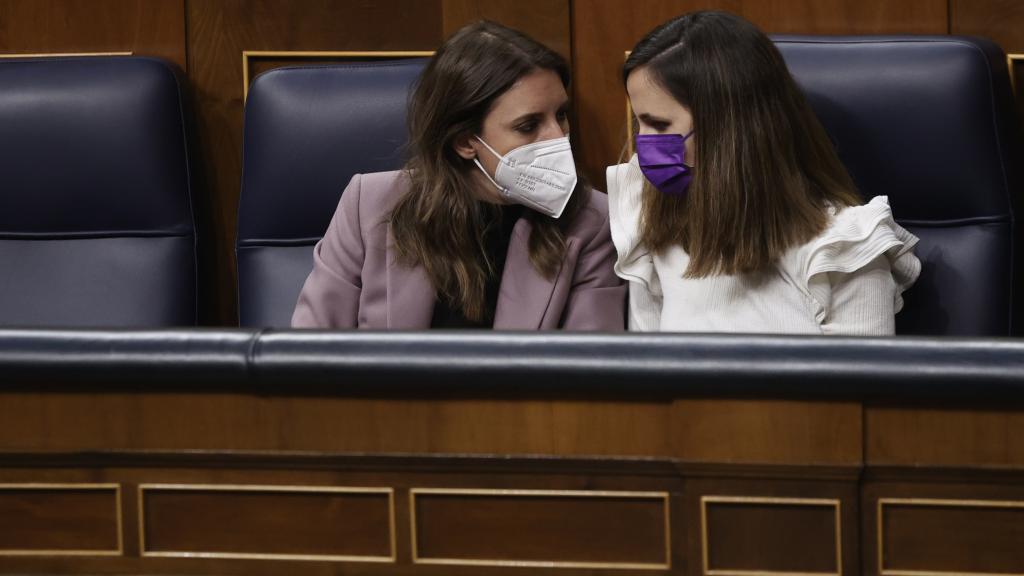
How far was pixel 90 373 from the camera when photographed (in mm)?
1143

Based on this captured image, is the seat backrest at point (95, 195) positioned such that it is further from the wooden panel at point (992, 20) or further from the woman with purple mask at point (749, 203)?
the wooden panel at point (992, 20)

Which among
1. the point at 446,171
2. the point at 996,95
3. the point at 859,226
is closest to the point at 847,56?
the point at 996,95

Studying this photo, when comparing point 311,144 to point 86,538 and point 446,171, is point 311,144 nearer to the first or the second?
point 446,171

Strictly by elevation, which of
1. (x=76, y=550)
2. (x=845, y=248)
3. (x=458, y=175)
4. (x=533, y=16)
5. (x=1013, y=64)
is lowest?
(x=76, y=550)

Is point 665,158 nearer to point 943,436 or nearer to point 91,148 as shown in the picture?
point 943,436

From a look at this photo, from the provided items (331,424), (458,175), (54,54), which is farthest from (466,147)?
(54,54)

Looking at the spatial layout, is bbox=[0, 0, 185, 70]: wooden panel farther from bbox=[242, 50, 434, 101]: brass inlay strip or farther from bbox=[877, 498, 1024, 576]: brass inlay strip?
bbox=[877, 498, 1024, 576]: brass inlay strip

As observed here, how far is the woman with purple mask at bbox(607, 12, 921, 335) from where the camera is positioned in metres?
1.60

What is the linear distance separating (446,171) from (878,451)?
0.93 metres

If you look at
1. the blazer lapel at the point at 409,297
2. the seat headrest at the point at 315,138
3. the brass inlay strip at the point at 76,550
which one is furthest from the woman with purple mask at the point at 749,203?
the brass inlay strip at the point at 76,550

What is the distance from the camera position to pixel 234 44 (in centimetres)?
219

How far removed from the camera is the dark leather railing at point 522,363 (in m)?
1.03

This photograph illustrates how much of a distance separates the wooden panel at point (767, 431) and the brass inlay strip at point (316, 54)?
3.91 feet

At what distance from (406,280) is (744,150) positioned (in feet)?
1.77
